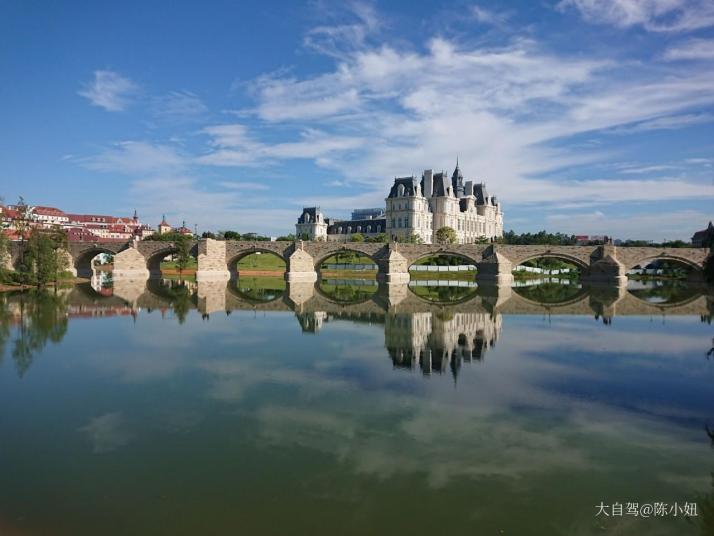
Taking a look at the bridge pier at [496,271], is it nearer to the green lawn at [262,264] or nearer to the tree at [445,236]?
the green lawn at [262,264]

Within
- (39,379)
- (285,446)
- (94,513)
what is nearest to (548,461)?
(285,446)

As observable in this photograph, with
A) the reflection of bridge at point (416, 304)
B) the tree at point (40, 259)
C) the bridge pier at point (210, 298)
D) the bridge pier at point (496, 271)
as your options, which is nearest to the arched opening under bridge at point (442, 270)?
the bridge pier at point (496, 271)

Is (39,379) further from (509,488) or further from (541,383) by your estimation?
(541,383)

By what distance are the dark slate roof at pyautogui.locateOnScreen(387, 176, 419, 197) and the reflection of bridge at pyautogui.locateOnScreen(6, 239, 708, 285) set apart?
4330 cm

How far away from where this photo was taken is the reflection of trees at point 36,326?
19641 millimetres

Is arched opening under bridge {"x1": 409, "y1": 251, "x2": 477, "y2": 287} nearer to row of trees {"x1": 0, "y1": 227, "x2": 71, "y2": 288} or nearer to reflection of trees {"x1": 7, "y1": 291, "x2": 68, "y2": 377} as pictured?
row of trees {"x1": 0, "y1": 227, "x2": 71, "y2": 288}

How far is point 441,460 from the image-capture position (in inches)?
413

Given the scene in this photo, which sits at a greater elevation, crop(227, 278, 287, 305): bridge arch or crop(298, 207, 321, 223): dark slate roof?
crop(298, 207, 321, 223): dark slate roof

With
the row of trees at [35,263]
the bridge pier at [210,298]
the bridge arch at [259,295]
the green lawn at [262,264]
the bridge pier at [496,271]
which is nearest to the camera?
the bridge pier at [210,298]

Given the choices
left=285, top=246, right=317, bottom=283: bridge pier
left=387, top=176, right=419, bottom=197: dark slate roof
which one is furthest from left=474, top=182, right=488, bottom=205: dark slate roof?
left=285, top=246, right=317, bottom=283: bridge pier

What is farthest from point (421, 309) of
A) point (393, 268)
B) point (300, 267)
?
point (300, 267)

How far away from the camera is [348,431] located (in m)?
11.9

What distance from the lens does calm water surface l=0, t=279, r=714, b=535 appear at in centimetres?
851

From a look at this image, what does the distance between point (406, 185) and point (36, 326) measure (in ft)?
291
